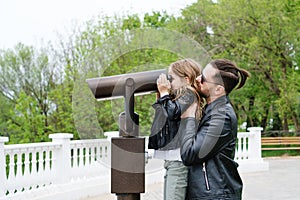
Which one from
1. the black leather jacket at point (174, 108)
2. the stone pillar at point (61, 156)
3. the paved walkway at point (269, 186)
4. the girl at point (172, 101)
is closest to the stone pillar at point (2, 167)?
the stone pillar at point (61, 156)

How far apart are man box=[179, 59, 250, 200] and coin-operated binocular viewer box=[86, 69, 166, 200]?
204mm

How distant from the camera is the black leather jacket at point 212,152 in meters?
2.21

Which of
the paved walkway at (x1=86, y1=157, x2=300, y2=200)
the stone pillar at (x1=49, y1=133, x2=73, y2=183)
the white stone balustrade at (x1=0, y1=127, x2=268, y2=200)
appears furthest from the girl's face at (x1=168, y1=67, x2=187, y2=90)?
the paved walkway at (x1=86, y1=157, x2=300, y2=200)

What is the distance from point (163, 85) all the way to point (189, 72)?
0.16m

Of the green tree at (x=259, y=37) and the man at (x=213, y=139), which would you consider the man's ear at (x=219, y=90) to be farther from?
the green tree at (x=259, y=37)

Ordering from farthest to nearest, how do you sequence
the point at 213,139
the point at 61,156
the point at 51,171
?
the point at 61,156
the point at 51,171
the point at 213,139

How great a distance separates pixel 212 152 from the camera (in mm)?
2254

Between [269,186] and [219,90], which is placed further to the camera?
[269,186]

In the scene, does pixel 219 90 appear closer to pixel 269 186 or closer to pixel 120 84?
pixel 120 84

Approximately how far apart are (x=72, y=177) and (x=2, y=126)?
12085 mm

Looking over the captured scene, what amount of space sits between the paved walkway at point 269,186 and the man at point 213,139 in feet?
15.9

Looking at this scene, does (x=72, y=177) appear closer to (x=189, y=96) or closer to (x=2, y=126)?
(x=189, y=96)

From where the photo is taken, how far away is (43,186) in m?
6.30

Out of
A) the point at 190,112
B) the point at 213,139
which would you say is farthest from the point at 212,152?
the point at 190,112
